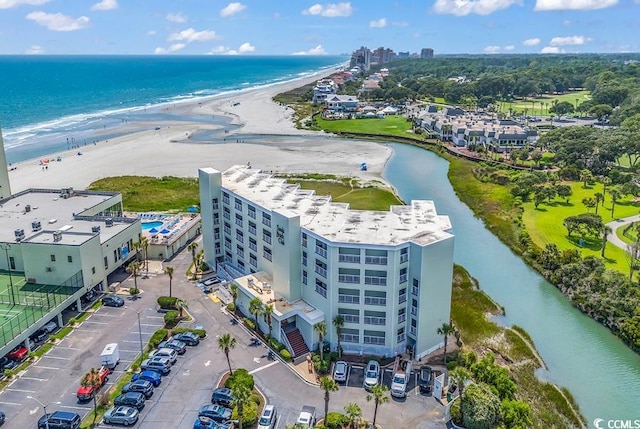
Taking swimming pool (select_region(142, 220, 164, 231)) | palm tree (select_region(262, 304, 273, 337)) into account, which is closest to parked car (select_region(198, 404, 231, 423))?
palm tree (select_region(262, 304, 273, 337))

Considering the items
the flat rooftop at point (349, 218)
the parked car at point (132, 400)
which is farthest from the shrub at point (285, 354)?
the parked car at point (132, 400)

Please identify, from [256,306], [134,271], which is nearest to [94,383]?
[256,306]

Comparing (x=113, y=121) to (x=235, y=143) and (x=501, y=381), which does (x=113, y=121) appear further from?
(x=501, y=381)

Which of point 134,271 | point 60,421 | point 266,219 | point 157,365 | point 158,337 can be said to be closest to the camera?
point 60,421

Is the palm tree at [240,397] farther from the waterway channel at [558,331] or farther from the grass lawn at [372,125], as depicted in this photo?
the grass lawn at [372,125]

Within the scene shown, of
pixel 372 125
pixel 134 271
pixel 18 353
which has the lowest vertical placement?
pixel 18 353

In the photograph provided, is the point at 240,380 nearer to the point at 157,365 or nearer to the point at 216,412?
the point at 216,412
